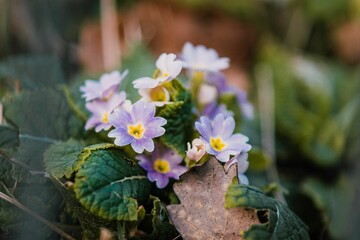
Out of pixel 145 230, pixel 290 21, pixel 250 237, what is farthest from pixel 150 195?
pixel 290 21

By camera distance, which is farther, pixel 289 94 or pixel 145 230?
pixel 289 94

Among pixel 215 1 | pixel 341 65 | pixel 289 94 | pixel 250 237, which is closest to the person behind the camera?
pixel 250 237

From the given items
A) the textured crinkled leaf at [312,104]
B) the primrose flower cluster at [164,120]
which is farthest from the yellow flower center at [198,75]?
the textured crinkled leaf at [312,104]

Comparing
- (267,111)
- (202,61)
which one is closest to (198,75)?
(202,61)

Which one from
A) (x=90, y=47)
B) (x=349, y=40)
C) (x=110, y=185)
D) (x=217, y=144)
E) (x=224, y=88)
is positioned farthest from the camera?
(x=349, y=40)

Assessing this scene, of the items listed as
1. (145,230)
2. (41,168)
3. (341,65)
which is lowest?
(341,65)

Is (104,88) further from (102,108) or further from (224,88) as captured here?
(224,88)

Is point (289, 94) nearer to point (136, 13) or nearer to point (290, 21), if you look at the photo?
point (290, 21)

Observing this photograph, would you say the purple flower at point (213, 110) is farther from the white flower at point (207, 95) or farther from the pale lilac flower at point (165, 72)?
the pale lilac flower at point (165, 72)
